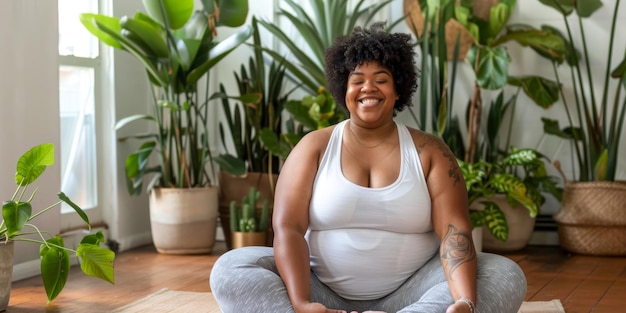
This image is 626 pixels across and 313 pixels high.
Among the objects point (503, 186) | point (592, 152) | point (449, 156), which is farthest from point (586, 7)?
point (449, 156)

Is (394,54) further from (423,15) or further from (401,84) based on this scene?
(423,15)

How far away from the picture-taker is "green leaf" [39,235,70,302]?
10.7 feet

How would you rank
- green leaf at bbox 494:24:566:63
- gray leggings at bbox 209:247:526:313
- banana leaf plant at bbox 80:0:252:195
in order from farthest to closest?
green leaf at bbox 494:24:566:63
banana leaf plant at bbox 80:0:252:195
gray leggings at bbox 209:247:526:313

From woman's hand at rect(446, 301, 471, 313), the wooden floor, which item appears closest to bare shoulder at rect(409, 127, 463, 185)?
woman's hand at rect(446, 301, 471, 313)

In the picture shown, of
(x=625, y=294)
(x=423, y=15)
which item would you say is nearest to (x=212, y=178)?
(x=423, y=15)

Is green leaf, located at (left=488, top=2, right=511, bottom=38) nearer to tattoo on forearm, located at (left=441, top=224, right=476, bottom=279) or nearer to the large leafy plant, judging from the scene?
the large leafy plant

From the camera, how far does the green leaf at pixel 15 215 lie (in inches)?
129

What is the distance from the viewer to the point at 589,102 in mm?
5266

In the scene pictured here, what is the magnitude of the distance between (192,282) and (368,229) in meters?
1.75

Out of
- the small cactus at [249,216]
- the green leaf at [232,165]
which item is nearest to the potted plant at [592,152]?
the small cactus at [249,216]

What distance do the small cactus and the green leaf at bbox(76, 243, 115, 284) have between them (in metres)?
1.59

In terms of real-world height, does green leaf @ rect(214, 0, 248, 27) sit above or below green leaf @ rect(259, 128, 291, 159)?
above

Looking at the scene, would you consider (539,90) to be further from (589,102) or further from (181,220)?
(181,220)

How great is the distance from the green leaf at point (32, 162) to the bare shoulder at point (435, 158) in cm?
143
